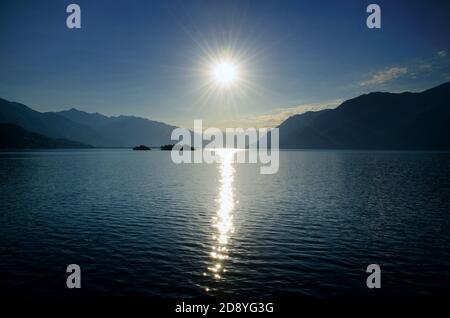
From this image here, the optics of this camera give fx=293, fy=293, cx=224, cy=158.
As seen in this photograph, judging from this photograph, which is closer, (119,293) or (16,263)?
(119,293)

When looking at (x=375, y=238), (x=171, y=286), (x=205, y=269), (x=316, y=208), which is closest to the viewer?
(x=171, y=286)

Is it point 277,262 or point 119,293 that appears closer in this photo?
point 119,293

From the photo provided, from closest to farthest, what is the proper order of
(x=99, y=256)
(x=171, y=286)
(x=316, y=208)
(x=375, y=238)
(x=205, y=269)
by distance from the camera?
1. (x=171, y=286)
2. (x=205, y=269)
3. (x=99, y=256)
4. (x=375, y=238)
5. (x=316, y=208)

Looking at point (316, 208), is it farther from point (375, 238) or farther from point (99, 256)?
point (99, 256)

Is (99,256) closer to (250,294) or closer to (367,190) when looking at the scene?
(250,294)

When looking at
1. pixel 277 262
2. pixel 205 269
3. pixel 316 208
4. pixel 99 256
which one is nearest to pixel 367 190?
pixel 316 208

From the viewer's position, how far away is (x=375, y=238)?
1372 inches

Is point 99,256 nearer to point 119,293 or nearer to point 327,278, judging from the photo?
point 119,293

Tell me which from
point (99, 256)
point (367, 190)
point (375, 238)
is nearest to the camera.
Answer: point (99, 256)
